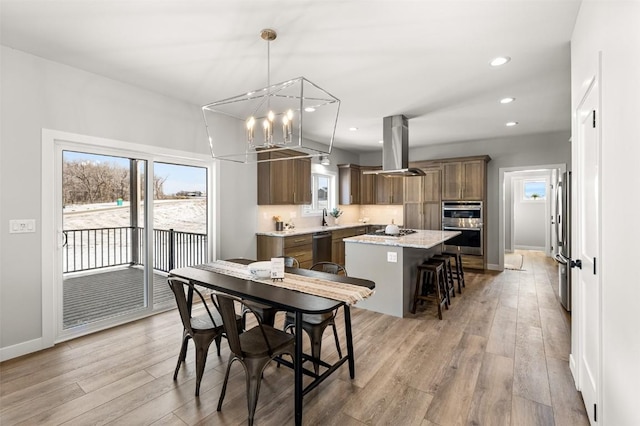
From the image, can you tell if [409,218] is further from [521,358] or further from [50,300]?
[50,300]

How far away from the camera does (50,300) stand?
2953mm

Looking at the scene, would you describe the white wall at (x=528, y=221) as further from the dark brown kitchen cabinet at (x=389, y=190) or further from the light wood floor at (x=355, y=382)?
the light wood floor at (x=355, y=382)

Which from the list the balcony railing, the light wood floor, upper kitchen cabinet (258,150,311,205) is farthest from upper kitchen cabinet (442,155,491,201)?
the balcony railing

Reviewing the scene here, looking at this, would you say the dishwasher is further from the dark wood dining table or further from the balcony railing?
the dark wood dining table

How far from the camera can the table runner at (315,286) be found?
6.66 feet

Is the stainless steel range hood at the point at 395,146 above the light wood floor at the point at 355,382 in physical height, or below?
above

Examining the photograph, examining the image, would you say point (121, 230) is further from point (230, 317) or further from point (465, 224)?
point (465, 224)

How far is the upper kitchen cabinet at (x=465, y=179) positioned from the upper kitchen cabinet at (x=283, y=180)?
9.53 feet

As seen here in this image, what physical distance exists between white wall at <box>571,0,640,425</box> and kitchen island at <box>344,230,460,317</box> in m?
2.07

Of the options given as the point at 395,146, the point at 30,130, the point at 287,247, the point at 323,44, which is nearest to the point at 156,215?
the point at 30,130

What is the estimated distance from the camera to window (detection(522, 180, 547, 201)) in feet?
29.2

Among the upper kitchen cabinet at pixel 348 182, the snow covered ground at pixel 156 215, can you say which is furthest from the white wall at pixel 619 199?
the upper kitchen cabinet at pixel 348 182

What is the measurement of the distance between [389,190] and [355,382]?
221 inches

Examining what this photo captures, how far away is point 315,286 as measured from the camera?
2252 mm
